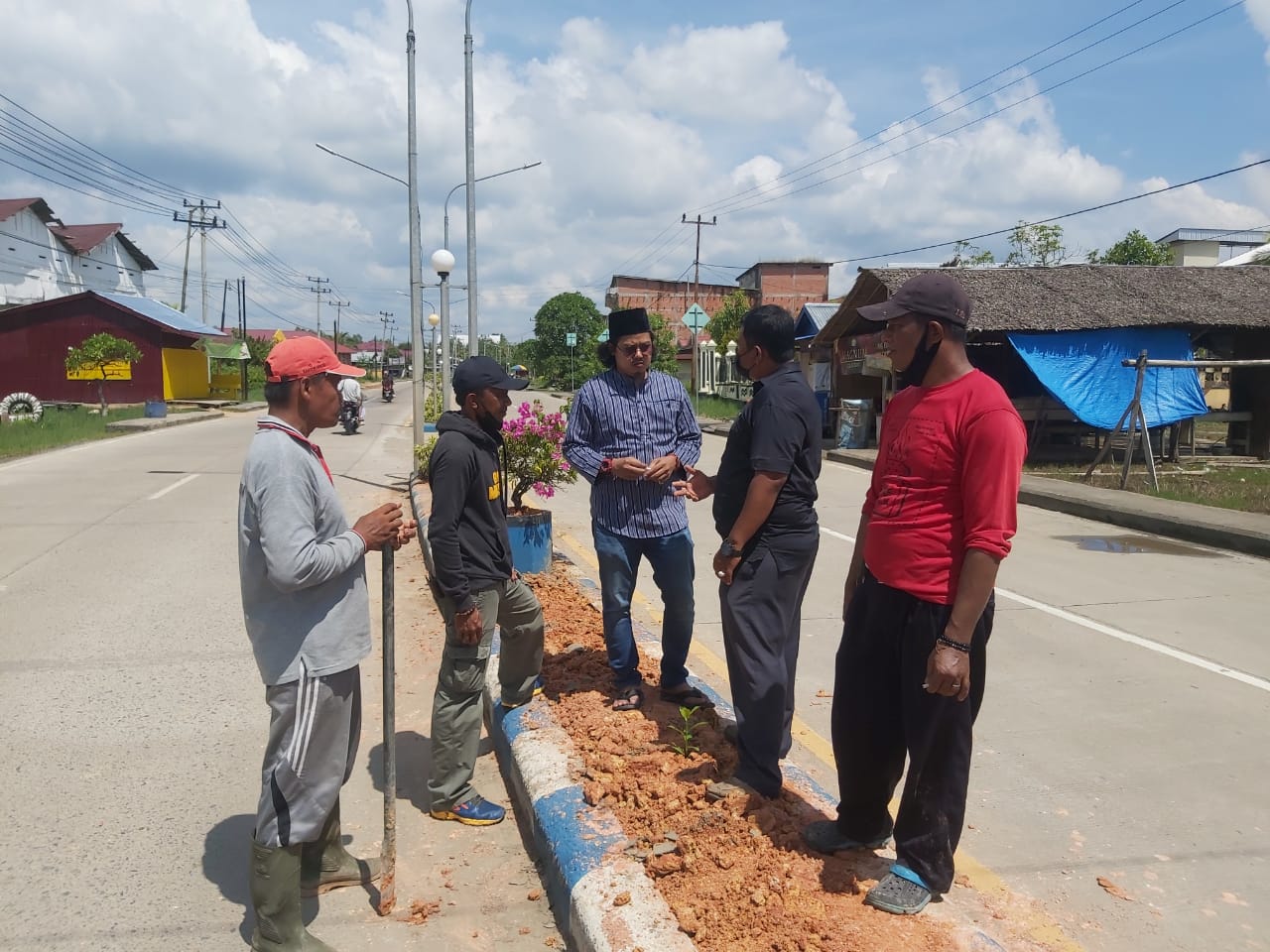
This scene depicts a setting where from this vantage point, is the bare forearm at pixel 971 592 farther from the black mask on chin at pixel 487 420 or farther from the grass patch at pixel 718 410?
the grass patch at pixel 718 410

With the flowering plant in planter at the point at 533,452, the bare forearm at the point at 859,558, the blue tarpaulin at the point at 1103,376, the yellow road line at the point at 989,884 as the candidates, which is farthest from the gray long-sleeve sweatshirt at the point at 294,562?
the blue tarpaulin at the point at 1103,376

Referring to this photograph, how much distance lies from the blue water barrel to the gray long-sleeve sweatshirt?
4132 mm

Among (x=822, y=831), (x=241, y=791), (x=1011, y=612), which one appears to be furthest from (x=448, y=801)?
(x=1011, y=612)

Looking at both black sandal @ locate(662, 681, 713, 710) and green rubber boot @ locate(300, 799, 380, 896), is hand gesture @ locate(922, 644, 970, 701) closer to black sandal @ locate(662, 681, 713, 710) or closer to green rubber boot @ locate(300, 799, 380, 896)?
black sandal @ locate(662, 681, 713, 710)

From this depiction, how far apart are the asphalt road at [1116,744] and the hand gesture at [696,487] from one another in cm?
138

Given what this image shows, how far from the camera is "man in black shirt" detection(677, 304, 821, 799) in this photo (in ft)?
10.7

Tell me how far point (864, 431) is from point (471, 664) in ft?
62.3

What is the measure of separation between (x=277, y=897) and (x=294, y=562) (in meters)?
1.02

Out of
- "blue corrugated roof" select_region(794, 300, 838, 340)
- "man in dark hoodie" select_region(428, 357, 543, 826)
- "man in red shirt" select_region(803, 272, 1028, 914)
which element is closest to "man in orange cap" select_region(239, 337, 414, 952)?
"man in dark hoodie" select_region(428, 357, 543, 826)

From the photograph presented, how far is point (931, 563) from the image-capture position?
8.64ft

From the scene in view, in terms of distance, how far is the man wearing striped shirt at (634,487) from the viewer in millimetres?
4137

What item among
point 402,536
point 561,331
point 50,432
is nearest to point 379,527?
point 402,536

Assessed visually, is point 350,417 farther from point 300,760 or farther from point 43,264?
point 43,264

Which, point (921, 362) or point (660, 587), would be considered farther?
point (660, 587)
